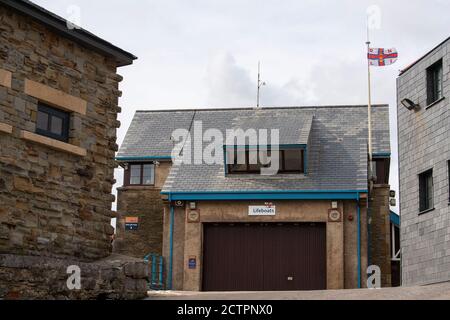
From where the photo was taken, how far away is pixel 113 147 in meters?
19.2

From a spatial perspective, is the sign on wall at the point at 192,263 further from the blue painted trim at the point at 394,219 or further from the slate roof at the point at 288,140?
the blue painted trim at the point at 394,219

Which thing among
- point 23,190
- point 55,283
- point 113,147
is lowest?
point 55,283

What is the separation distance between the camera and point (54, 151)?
57.1ft

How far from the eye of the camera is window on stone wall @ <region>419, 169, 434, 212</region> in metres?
23.6

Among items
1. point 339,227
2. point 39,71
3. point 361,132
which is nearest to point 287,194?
point 339,227

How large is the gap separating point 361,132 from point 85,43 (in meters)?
15.0

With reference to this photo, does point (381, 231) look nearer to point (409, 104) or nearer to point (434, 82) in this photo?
point (409, 104)

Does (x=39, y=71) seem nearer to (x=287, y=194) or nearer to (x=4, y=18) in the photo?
(x=4, y=18)

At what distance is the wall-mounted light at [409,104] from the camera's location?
24219 mm

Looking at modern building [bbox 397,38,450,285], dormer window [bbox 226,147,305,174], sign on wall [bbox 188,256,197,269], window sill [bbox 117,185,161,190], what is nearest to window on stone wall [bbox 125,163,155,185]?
window sill [bbox 117,185,161,190]

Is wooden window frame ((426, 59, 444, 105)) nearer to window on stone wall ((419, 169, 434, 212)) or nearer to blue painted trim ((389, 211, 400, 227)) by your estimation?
window on stone wall ((419, 169, 434, 212))

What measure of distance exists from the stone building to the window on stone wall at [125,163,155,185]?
12.8 metres

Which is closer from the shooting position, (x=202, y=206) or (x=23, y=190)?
(x=23, y=190)

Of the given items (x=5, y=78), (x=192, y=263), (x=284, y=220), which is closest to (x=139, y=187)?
(x=192, y=263)
